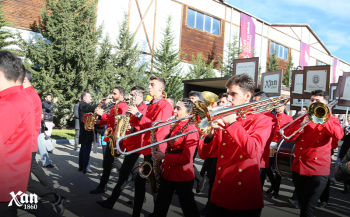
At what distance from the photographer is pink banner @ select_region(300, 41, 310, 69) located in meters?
30.1

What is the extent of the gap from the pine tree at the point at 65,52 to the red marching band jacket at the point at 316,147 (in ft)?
43.7

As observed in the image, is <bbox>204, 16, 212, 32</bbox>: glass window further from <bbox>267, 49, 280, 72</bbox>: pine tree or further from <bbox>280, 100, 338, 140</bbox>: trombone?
<bbox>280, 100, 338, 140</bbox>: trombone

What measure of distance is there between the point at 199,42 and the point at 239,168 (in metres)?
20.4

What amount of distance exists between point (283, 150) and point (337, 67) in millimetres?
39827

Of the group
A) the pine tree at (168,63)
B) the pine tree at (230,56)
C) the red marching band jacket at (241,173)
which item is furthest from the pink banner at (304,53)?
the red marching band jacket at (241,173)

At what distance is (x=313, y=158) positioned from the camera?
3330 mm

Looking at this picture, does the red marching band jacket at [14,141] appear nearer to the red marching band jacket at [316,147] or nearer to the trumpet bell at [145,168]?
the trumpet bell at [145,168]

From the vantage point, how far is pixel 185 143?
3.08m

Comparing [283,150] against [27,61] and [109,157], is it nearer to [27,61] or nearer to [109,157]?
[109,157]

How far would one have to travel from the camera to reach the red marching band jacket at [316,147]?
326 centimetres

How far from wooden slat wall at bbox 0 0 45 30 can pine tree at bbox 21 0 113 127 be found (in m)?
0.52

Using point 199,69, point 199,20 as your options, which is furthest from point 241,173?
point 199,20

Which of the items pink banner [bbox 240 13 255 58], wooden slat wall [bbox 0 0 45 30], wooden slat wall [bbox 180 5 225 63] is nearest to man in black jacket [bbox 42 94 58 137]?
wooden slat wall [bbox 0 0 45 30]

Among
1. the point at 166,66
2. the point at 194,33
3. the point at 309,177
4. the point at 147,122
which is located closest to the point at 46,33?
the point at 166,66
